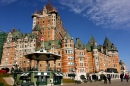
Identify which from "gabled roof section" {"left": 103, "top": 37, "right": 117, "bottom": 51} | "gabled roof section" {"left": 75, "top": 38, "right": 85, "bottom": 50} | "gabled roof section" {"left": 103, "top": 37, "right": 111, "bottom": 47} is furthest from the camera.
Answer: "gabled roof section" {"left": 103, "top": 37, "right": 111, "bottom": 47}

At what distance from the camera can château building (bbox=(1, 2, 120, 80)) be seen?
3503 inches

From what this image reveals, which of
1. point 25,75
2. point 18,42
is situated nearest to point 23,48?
point 18,42

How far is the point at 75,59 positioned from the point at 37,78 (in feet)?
140

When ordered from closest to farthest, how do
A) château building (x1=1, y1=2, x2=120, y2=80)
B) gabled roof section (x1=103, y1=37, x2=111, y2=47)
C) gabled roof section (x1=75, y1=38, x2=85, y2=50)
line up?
château building (x1=1, y1=2, x2=120, y2=80)
gabled roof section (x1=75, y1=38, x2=85, y2=50)
gabled roof section (x1=103, y1=37, x2=111, y2=47)

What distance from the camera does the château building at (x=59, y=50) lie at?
89.0 m

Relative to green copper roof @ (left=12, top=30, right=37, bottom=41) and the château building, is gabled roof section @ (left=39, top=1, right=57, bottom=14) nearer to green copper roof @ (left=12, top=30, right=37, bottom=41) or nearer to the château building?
the château building

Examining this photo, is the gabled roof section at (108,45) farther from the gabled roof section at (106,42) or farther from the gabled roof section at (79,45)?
the gabled roof section at (79,45)

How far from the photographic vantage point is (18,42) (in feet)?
320

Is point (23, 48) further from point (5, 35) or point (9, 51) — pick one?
point (5, 35)

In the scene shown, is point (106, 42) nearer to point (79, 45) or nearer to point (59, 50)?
point (79, 45)

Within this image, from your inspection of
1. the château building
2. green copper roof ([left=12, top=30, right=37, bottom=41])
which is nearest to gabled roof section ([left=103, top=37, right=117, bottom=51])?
the château building

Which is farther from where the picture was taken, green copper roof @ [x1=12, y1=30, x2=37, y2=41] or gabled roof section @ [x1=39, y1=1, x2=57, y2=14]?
gabled roof section @ [x1=39, y1=1, x2=57, y2=14]

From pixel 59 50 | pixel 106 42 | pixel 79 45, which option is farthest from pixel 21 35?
pixel 106 42

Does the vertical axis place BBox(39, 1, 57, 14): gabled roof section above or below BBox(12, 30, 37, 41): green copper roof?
above
